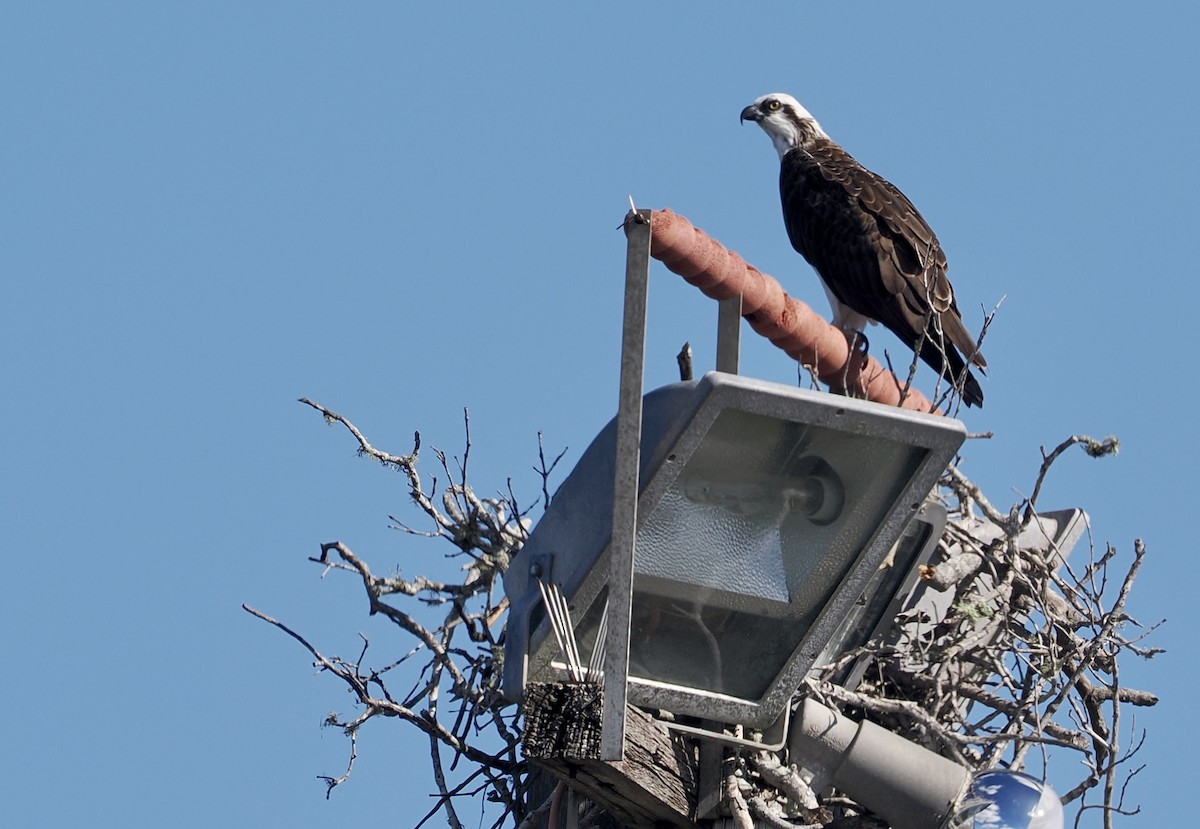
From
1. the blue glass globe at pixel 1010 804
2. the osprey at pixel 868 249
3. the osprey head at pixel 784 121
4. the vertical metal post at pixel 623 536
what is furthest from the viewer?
the osprey head at pixel 784 121

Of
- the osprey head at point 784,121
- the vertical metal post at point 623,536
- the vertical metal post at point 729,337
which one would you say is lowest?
the vertical metal post at point 623,536

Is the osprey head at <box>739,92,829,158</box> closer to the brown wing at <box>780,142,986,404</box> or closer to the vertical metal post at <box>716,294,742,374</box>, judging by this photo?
the brown wing at <box>780,142,986,404</box>

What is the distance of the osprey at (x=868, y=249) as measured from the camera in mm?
8031

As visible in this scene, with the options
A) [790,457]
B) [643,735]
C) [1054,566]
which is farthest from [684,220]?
[1054,566]

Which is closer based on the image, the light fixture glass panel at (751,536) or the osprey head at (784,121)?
the light fixture glass panel at (751,536)

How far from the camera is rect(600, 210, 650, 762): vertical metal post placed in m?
3.79

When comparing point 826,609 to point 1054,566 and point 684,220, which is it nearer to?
point 684,220

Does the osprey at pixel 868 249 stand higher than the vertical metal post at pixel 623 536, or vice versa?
the osprey at pixel 868 249

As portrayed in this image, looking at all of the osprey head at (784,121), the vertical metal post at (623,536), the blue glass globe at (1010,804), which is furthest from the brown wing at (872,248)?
the vertical metal post at (623,536)

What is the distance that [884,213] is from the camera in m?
8.77

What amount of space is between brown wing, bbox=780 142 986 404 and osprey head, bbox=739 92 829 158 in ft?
2.12

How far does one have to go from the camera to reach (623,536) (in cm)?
389

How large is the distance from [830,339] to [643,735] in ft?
5.40

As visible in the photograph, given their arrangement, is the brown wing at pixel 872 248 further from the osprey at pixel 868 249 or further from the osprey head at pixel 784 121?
the osprey head at pixel 784 121
